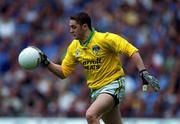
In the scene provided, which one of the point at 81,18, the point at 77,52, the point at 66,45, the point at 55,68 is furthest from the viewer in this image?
the point at 66,45

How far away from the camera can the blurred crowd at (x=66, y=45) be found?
55.4 ft

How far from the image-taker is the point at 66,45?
59.7 ft

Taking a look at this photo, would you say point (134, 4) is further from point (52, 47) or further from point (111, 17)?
point (52, 47)

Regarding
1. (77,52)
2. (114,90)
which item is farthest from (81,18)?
(114,90)

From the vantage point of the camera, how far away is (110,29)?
18062mm

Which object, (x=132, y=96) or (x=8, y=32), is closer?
(x=132, y=96)

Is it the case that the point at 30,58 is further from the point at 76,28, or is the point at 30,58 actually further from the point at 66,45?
the point at 66,45

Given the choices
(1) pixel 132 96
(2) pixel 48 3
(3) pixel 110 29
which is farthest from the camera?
(2) pixel 48 3

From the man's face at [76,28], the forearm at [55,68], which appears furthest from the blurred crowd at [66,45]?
the man's face at [76,28]

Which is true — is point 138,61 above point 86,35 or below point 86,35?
below

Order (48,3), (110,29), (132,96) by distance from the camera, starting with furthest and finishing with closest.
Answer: (48,3)
(110,29)
(132,96)

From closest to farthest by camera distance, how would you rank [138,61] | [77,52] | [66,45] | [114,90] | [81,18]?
[138,61], [81,18], [114,90], [77,52], [66,45]

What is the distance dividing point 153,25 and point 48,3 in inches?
107

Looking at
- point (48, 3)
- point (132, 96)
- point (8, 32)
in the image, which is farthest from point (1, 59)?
point (132, 96)
